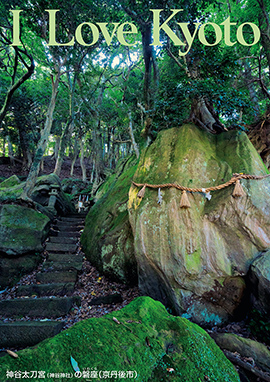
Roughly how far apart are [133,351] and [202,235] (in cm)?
220

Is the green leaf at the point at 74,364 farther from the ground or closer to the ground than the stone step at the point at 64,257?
farther from the ground

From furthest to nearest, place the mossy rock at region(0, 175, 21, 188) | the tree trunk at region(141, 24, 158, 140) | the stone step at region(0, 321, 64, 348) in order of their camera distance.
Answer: the mossy rock at region(0, 175, 21, 188), the tree trunk at region(141, 24, 158, 140), the stone step at region(0, 321, 64, 348)

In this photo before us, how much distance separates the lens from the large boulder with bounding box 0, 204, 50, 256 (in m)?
5.28

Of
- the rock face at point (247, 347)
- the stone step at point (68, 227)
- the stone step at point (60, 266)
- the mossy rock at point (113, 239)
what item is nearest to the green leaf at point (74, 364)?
the rock face at point (247, 347)

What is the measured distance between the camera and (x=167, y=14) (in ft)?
20.5

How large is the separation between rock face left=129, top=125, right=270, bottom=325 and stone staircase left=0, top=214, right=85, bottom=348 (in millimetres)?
1779

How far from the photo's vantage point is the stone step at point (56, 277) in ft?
16.1

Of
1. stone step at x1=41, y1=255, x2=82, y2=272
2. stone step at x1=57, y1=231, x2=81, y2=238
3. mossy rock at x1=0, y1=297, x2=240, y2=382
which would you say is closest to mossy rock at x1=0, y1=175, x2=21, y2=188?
stone step at x1=57, y1=231, x2=81, y2=238

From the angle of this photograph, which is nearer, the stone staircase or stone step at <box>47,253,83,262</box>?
the stone staircase

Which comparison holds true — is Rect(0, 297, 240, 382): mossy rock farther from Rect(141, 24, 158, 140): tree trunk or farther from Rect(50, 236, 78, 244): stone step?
Rect(141, 24, 158, 140): tree trunk

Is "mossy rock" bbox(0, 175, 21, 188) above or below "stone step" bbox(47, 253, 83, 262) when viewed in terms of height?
above

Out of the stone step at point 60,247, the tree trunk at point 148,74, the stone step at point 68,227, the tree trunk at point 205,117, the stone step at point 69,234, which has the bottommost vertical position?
the stone step at point 60,247

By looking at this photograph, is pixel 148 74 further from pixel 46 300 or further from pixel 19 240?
pixel 46 300

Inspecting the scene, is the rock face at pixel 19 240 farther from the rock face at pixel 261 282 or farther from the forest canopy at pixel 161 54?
the rock face at pixel 261 282
